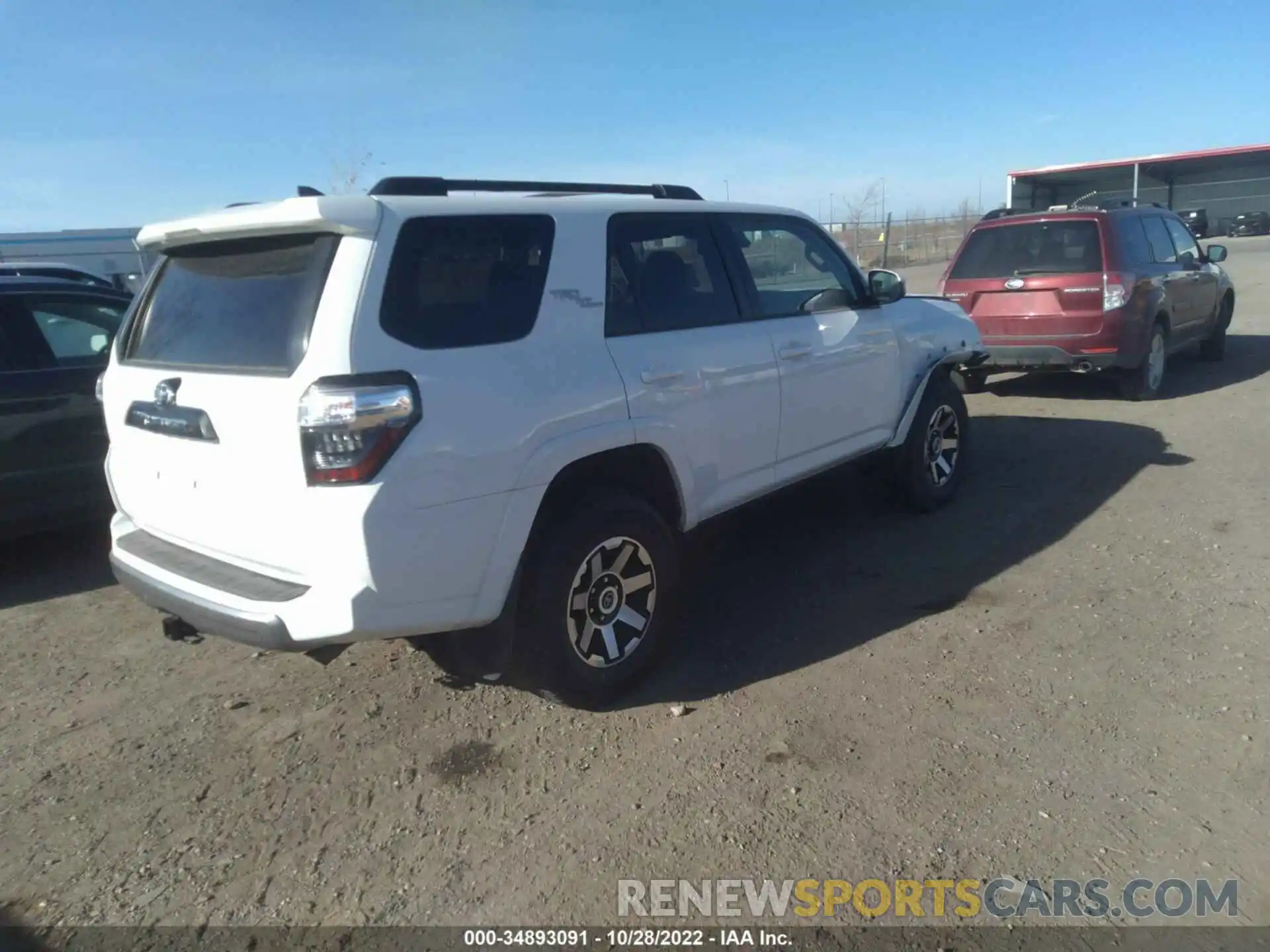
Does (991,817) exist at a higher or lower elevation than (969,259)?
lower

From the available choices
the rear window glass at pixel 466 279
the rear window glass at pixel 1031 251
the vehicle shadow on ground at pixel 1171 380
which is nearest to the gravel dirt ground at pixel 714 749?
the rear window glass at pixel 466 279

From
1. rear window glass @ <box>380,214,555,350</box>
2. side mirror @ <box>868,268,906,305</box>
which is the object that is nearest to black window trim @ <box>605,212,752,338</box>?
rear window glass @ <box>380,214,555,350</box>

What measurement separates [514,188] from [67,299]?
3526 mm

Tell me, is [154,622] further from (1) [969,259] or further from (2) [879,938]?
(1) [969,259]

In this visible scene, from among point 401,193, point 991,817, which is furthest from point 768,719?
point 401,193

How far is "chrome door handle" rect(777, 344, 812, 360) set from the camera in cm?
447

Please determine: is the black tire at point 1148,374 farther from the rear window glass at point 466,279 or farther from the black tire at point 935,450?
the rear window glass at point 466,279

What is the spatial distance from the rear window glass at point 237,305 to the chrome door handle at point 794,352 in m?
2.26

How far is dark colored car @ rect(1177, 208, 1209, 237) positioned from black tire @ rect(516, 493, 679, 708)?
9723 mm

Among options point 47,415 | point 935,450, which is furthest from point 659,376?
point 47,415

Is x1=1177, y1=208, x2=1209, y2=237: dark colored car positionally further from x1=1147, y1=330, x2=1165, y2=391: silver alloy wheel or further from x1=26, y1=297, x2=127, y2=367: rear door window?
x1=26, y1=297, x2=127, y2=367: rear door window

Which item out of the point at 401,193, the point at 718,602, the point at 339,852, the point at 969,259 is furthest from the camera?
the point at 969,259

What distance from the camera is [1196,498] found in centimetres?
600

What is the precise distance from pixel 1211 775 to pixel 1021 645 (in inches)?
40.4
